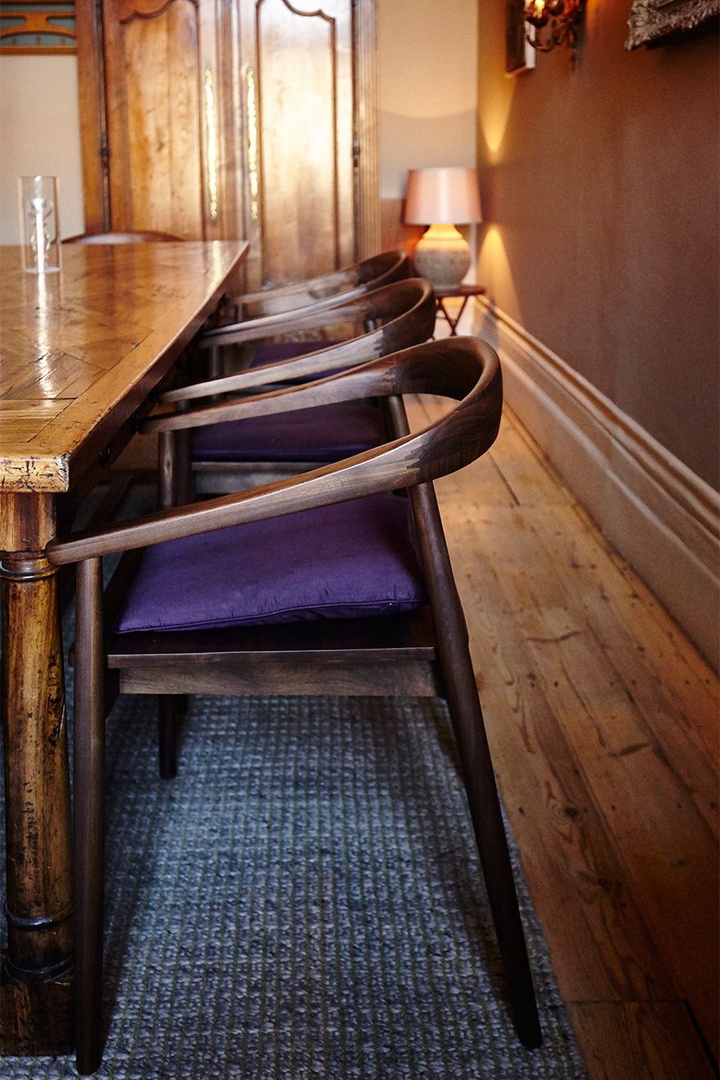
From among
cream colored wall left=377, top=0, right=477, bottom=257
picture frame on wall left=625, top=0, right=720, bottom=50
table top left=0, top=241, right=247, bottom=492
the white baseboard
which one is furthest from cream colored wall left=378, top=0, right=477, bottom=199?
picture frame on wall left=625, top=0, right=720, bottom=50

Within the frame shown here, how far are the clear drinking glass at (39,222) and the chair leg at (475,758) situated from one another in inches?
71.0

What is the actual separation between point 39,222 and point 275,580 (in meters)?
1.73

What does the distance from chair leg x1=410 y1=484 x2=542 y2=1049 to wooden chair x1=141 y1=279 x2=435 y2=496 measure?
0.49m

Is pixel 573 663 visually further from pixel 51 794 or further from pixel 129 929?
pixel 51 794

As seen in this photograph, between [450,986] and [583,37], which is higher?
[583,37]

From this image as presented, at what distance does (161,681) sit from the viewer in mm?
1296

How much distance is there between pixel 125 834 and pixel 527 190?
3.68 meters

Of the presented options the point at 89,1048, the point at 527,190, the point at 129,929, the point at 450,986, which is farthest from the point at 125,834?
the point at 527,190

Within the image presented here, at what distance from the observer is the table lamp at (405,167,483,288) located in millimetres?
5457

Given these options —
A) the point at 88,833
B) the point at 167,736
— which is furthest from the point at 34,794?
the point at 167,736

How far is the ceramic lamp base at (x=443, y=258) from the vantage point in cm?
548

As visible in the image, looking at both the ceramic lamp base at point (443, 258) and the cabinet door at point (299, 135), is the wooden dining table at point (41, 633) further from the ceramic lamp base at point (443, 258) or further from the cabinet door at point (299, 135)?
the ceramic lamp base at point (443, 258)

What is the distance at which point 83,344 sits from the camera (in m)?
1.68

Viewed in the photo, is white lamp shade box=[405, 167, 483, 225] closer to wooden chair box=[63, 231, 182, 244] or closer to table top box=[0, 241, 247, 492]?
wooden chair box=[63, 231, 182, 244]
